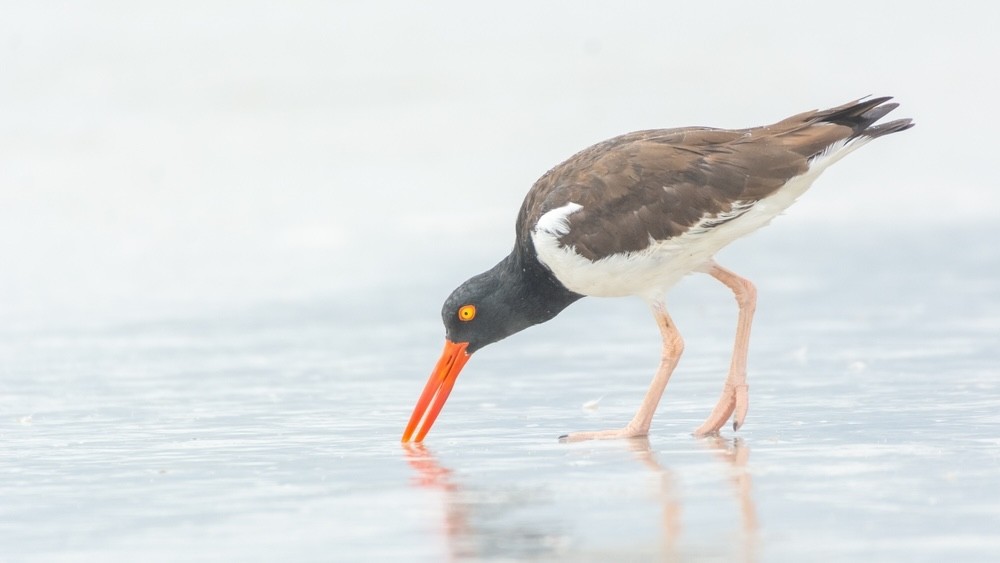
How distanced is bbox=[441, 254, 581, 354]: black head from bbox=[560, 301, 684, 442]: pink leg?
48cm

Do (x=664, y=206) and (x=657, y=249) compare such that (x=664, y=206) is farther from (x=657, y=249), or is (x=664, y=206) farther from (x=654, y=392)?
(x=654, y=392)

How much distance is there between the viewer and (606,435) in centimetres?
727

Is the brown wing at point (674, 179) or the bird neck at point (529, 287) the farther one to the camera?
the bird neck at point (529, 287)

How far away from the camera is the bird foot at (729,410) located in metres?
7.41

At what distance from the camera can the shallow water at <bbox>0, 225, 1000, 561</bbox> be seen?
506cm

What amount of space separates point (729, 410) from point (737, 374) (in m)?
0.26

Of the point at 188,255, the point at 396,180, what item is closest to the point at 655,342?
the point at 188,255

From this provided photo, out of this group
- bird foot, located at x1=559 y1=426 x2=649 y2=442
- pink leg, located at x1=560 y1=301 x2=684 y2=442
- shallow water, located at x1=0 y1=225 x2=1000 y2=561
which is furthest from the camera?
pink leg, located at x1=560 y1=301 x2=684 y2=442

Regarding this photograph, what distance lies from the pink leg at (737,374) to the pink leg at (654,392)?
244 mm

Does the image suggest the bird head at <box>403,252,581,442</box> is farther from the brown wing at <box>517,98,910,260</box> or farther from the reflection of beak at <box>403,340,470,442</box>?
the brown wing at <box>517,98,910,260</box>

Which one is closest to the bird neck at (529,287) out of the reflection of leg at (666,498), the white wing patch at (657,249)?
the white wing patch at (657,249)

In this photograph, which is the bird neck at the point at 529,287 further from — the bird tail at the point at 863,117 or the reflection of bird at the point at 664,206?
the bird tail at the point at 863,117

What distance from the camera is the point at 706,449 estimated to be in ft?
22.3

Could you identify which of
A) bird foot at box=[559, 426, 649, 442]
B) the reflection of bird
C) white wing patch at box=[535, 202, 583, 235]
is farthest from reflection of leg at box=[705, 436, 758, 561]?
white wing patch at box=[535, 202, 583, 235]
